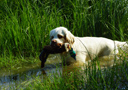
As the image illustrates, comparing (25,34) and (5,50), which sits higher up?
(25,34)

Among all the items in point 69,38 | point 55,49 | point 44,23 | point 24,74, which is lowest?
point 24,74

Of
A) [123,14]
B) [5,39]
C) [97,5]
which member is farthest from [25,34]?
[123,14]

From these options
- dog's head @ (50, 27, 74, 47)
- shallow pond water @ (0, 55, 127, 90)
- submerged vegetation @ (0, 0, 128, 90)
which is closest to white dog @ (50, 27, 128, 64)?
dog's head @ (50, 27, 74, 47)

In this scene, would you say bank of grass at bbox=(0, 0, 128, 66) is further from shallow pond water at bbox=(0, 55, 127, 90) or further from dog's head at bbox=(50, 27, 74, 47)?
dog's head at bbox=(50, 27, 74, 47)

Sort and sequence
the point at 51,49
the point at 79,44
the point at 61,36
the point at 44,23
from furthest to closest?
the point at 44,23 → the point at 79,44 → the point at 61,36 → the point at 51,49

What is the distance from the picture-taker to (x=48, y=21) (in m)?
6.16

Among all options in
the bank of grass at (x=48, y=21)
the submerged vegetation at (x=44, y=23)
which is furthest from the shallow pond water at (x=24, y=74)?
the bank of grass at (x=48, y=21)

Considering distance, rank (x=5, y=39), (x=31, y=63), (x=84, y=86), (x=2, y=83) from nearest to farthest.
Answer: (x=84, y=86) < (x=2, y=83) < (x=31, y=63) < (x=5, y=39)

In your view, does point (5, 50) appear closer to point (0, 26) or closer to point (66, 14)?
point (0, 26)

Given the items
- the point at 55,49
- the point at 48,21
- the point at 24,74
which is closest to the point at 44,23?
the point at 48,21

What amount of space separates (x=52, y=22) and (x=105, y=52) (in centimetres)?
165

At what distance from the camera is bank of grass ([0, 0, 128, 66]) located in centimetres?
548

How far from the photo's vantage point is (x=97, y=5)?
6371 mm

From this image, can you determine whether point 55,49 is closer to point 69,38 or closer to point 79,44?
point 69,38
